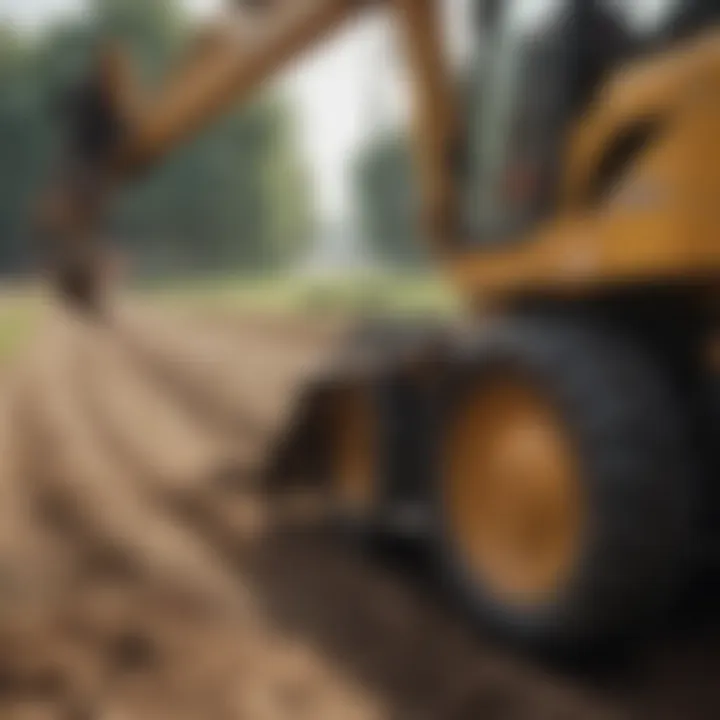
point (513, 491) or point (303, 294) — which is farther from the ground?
point (303, 294)

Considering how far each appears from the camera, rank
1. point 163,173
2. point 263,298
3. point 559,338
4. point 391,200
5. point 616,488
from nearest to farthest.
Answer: point 616,488 → point 559,338 → point 391,200 → point 163,173 → point 263,298

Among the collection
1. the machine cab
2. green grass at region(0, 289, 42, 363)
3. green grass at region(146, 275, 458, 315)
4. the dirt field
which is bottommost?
the dirt field

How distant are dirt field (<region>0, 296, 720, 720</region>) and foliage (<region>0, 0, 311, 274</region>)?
51.5 inches

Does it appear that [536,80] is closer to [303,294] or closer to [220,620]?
[220,620]

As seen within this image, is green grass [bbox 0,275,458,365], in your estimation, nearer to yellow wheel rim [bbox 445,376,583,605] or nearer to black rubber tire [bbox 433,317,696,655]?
yellow wheel rim [bbox 445,376,583,605]

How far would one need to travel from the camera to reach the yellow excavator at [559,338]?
2.40 metres

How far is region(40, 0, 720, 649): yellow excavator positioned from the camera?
7.87 ft

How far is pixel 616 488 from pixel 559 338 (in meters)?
0.40

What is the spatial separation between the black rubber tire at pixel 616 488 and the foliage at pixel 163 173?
2.23 m

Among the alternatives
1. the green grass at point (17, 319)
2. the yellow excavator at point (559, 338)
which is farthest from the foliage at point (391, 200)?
the green grass at point (17, 319)

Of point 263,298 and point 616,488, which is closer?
point 616,488

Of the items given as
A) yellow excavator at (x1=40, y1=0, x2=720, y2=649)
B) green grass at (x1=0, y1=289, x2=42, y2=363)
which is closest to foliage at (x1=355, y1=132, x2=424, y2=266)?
yellow excavator at (x1=40, y1=0, x2=720, y2=649)

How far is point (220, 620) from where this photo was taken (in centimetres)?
280

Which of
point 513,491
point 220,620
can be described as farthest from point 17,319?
point 513,491
